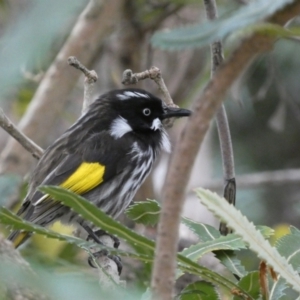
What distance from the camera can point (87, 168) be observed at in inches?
116

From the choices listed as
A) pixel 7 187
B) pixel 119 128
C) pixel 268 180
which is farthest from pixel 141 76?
pixel 268 180

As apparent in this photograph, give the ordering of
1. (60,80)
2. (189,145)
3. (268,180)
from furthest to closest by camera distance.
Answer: (268,180)
(60,80)
(189,145)

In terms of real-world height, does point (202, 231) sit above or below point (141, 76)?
below

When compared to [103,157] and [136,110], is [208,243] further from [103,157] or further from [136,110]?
[136,110]

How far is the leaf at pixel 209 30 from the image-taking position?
742 millimetres

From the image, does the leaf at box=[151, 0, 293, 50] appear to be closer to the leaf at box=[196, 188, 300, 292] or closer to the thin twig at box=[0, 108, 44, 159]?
the leaf at box=[196, 188, 300, 292]

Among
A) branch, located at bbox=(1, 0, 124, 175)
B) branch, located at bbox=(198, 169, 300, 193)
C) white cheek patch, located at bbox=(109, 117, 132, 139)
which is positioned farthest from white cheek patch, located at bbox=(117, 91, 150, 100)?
branch, located at bbox=(198, 169, 300, 193)

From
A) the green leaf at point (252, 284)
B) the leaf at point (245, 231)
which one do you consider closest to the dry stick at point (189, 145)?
the leaf at point (245, 231)

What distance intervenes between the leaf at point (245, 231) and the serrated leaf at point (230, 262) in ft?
1.12

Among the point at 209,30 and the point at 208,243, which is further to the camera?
the point at 208,243

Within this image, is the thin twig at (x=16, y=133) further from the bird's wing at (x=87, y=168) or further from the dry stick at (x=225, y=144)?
the dry stick at (x=225, y=144)

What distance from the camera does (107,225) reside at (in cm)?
130

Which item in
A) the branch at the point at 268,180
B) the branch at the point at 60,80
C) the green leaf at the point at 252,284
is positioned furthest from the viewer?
the branch at the point at 268,180

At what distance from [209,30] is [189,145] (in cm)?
16
